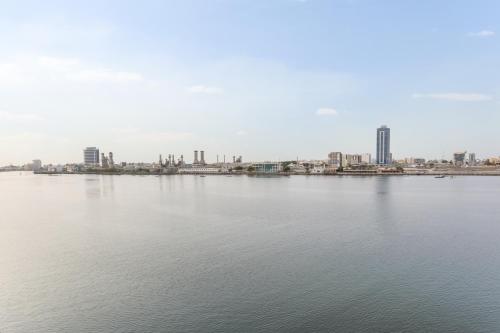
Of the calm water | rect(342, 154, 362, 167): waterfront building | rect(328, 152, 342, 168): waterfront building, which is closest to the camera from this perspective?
the calm water

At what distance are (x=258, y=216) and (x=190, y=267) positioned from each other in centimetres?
1299

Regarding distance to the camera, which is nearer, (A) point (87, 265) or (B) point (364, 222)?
(A) point (87, 265)

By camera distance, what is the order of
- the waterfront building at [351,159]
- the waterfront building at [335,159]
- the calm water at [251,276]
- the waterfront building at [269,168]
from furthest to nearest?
the waterfront building at [351,159], the waterfront building at [335,159], the waterfront building at [269,168], the calm water at [251,276]

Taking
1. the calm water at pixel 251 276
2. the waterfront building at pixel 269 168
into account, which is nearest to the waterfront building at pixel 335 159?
the waterfront building at pixel 269 168

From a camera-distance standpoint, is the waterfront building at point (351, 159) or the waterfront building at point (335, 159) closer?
the waterfront building at point (335, 159)

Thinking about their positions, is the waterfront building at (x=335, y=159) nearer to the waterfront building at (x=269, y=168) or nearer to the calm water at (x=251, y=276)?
the waterfront building at (x=269, y=168)

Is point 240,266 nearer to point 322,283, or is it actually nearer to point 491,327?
point 322,283

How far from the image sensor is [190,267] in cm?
1309

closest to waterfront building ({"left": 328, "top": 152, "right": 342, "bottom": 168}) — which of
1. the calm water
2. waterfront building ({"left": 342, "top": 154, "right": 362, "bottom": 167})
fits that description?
waterfront building ({"left": 342, "top": 154, "right": 362, "bottom": 167})

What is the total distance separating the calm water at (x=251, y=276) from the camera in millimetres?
8867

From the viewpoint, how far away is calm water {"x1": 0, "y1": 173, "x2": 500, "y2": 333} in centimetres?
887

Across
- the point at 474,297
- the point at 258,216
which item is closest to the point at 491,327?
the point at 474,297

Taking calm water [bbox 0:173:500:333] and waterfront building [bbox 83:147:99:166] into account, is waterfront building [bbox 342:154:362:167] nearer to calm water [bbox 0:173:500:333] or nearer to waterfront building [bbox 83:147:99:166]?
waterfront building [bbox 83:147:99:166]

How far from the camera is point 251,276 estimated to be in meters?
12.0
